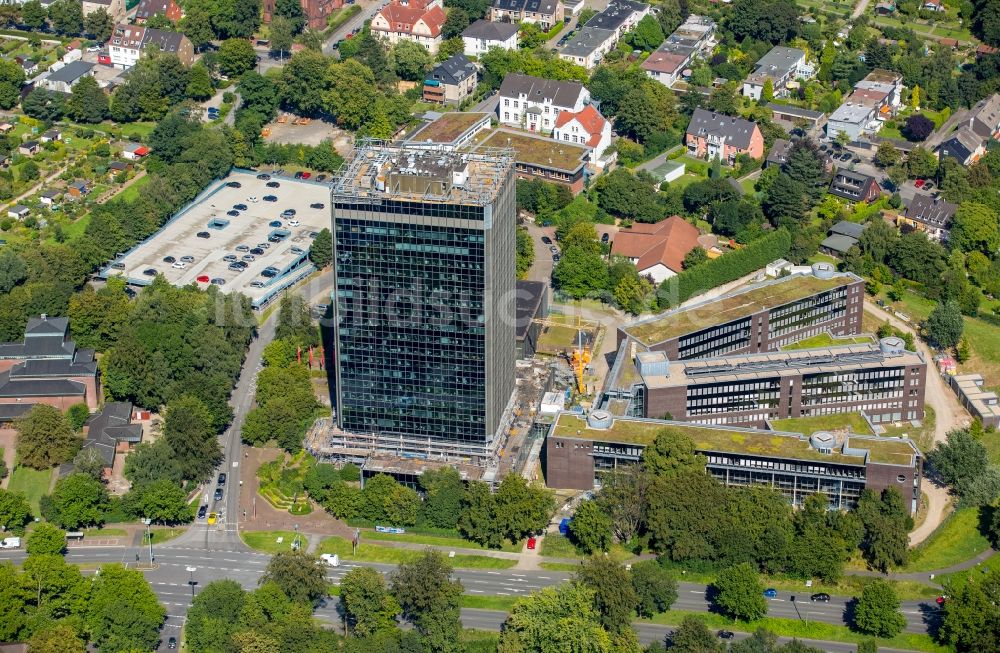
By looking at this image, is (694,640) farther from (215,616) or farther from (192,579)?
(192,579)

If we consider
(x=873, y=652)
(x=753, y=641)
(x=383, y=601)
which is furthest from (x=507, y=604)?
(x=873, y=652)

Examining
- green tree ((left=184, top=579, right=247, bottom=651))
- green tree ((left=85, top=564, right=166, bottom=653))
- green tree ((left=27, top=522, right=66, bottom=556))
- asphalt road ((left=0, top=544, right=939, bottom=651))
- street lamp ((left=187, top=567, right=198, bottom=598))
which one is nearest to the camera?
green tree ((left=184, top=579, right=247, bottom=651))

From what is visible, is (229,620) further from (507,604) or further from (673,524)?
(673,524)

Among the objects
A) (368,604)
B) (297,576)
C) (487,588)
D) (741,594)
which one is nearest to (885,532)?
(741,594)

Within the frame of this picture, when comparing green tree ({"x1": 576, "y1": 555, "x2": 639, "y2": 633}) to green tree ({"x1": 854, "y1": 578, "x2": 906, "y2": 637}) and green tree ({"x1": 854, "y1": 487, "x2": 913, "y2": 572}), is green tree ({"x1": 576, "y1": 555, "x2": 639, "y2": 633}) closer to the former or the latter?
green tree ({"x1": 854, "y1": 578, "x2": 906, "y2": 637})

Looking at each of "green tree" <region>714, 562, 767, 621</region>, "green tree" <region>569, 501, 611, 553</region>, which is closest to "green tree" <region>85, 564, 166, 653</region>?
"green tree" <region>569, 501, 611, 553</region>

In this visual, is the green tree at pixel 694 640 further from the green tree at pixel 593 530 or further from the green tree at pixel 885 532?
the green tree at pixel 885 532

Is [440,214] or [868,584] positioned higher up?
[440,214]
